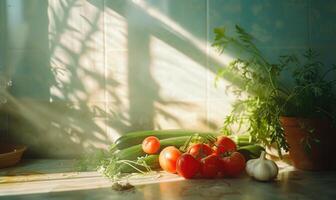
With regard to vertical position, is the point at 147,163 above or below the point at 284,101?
below

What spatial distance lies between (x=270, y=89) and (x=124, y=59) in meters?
0.66

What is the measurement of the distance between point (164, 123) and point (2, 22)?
0.89 metres

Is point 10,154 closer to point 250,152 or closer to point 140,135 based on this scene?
point 140,135

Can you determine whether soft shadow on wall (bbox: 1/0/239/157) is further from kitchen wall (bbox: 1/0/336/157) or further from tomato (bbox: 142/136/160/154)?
tomato (bbox: 142/136/160/154)

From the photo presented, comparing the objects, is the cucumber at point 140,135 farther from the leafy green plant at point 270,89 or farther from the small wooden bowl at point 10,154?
the small wooden bowl at point 10,154

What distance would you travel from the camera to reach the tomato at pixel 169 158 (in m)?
1.53

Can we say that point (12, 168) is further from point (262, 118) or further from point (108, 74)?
point (262, 118)

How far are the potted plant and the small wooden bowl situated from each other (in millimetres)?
906

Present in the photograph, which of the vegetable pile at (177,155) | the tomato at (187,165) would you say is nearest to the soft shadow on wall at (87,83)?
the vegetable pile at (177,155)

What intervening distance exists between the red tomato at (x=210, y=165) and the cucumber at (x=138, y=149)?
0.64 feet

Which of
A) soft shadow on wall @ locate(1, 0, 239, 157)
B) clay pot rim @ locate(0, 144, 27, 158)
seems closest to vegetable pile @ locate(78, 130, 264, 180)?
soft shadow on wall @ locate(1, 0, 239, 157)

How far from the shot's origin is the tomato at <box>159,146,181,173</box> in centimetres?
153

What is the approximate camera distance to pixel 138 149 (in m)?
1.62

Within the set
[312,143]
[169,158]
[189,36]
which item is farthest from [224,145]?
[189,36]
